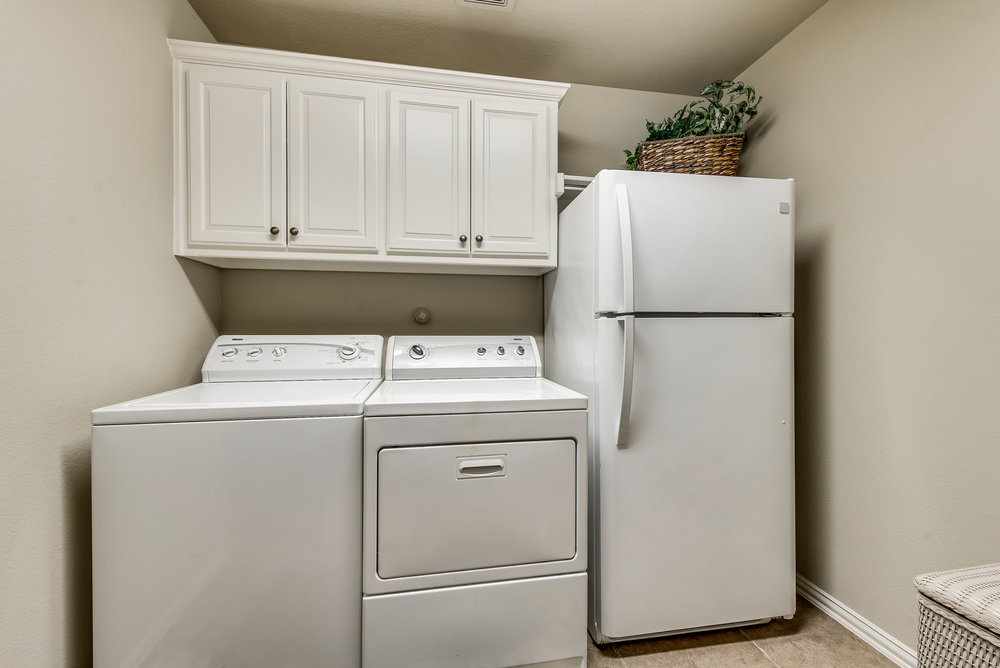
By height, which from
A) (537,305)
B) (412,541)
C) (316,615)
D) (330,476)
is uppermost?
(537,305)

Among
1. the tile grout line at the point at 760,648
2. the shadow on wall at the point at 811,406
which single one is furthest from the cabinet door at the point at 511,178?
the tile grout line at the point at 760,648

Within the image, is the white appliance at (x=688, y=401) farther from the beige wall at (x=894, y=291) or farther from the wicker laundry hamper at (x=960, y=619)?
the wicker laundry hamper at (x=960, y=619)

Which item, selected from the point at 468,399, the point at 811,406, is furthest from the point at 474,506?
the point at 811,406

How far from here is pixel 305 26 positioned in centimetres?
187

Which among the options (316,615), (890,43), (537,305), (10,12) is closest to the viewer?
(10,12)

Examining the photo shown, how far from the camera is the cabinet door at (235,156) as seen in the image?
167cm

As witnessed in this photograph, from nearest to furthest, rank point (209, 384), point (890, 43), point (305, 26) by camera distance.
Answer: point (890, 43) → point (209, 384) → point (305, 26)

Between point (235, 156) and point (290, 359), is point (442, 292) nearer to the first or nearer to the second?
point (290, 359)

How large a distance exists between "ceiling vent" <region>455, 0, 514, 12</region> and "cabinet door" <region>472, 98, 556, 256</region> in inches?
12.5

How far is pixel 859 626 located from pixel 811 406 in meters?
0.80

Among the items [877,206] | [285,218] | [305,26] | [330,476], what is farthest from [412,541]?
[305,26]

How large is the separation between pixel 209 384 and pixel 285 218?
0.70 meters

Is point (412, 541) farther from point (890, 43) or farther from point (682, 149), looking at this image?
point (890, 43)

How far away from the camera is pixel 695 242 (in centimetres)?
158
